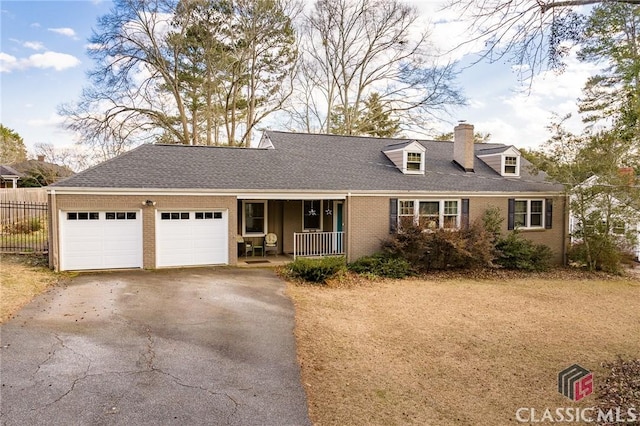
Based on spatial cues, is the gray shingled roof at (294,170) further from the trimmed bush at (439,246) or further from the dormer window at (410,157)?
the trimmed bush at (439,246)

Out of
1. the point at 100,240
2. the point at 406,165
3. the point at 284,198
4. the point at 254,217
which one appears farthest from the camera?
the point at 406,165

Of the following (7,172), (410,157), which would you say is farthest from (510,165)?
(7,172)

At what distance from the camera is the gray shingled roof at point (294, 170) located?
1397cm

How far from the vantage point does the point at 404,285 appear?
529 inches

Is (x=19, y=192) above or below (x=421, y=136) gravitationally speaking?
below

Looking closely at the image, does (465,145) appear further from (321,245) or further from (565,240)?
(321,245)

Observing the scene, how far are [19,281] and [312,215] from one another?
10236 millimetres

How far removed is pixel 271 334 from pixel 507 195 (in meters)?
13.5

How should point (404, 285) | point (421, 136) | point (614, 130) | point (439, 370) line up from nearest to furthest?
point (439, 370)
point (614, 130)
point (404, 285)
point (421, 136)

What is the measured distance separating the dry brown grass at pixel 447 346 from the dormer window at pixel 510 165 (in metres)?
7.41

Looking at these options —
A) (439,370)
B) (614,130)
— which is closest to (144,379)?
(439,370)

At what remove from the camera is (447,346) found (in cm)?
791

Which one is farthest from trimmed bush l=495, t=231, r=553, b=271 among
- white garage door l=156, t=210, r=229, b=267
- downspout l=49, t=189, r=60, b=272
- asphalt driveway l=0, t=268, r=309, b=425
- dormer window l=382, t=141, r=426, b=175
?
downspout l=49, t=189, r=60, b=272

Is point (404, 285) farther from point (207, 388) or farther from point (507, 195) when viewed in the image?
point (207, 388)
